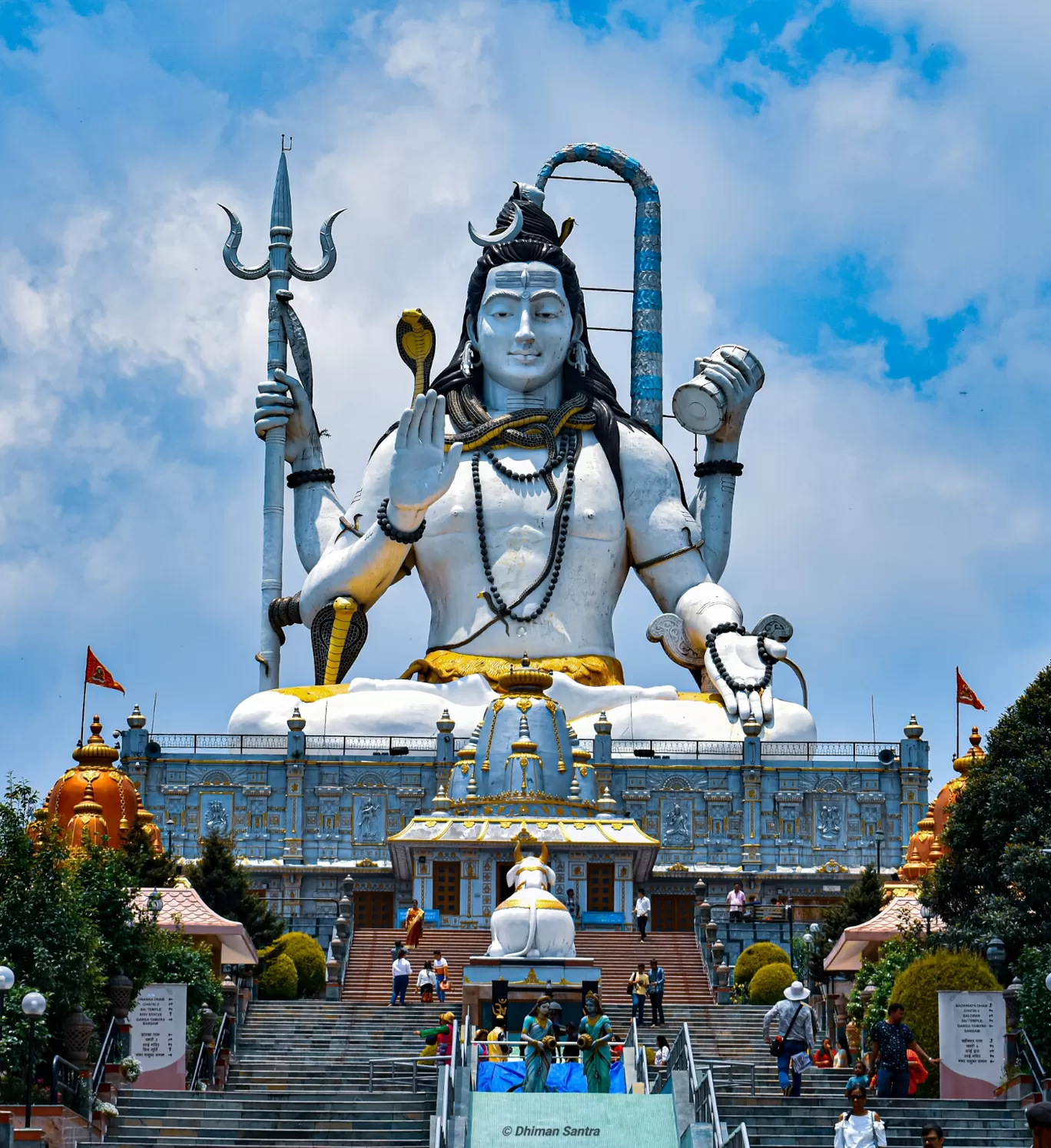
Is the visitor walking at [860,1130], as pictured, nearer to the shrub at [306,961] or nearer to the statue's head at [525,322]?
the shrub at [306,961]

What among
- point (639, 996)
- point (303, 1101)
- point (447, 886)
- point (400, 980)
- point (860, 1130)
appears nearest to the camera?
point (860, 1130)

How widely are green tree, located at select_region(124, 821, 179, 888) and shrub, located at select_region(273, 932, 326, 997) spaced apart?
1884mm

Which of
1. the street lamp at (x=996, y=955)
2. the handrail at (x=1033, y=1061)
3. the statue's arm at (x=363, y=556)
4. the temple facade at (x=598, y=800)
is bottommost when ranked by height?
the handrail at (x=1033, y=1061)

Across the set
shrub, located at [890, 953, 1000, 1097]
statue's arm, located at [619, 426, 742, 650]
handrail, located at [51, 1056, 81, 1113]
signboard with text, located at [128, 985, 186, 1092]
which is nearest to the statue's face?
statue's arm, located at [619, 426, 742, 650]

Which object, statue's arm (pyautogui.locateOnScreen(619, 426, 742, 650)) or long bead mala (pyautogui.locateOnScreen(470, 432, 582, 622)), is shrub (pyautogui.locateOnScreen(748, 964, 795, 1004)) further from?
statue's arm (pyautogui.locateOnScreen(619, 426, 742, 650))

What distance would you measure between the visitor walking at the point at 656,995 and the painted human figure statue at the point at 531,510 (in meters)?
15.1

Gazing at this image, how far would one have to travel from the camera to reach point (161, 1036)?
25922 millimetres

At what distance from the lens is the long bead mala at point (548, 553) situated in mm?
49781

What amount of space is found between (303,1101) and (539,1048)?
244 centimetres

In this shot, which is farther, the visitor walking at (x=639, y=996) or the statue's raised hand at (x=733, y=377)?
the statue's raised hand at (x=733, y=377)

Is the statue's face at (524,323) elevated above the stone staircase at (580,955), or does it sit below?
above

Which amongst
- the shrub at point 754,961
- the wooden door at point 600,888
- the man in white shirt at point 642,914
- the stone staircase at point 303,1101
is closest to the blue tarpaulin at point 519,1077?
the stone staircase at point 303,1101

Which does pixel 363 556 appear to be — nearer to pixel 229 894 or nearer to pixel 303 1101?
pixel 229 894

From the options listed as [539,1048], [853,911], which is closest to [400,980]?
[853,911]
